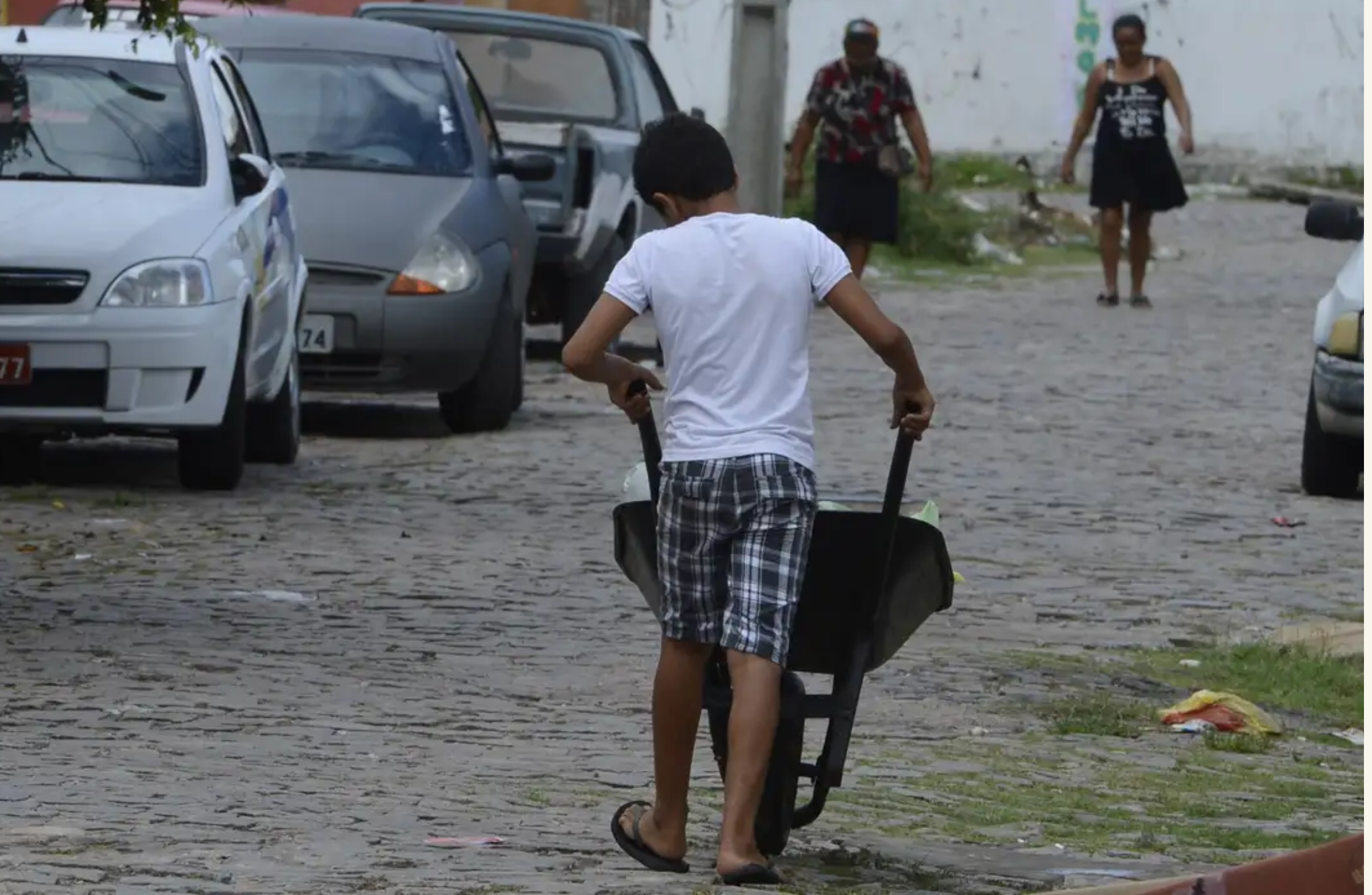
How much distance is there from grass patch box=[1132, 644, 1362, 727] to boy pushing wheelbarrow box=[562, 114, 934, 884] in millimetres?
2713

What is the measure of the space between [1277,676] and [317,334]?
6101 millimetres

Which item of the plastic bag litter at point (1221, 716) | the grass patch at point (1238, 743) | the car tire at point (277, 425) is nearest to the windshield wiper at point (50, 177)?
the car tire at point (277, 425)

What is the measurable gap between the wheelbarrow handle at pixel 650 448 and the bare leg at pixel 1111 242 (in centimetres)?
1564

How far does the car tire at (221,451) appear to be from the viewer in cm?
1126

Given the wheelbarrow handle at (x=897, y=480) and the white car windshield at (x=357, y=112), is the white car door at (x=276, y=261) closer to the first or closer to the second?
the white car windshield at (x=357, y=112)

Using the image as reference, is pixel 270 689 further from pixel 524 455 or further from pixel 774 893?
pixel 524 455

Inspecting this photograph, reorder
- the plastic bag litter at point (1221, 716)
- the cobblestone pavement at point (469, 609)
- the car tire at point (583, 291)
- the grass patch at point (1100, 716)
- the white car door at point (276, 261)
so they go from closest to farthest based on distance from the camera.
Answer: the cobblestone pavement at point (469, 609), the grass patch at point (1100, 716), the plastic bag litter at point (1221, 716), the white car door at point (276, 261), the car tire at point (583, 291)

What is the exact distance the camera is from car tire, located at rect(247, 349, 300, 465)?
1235 centimetres

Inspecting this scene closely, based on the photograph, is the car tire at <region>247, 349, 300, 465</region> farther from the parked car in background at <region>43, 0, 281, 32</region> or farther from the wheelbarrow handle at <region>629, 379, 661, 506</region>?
the wheelbarrow handle at <region>629, 379, 661, 506</region>

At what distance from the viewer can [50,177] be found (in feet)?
37.1

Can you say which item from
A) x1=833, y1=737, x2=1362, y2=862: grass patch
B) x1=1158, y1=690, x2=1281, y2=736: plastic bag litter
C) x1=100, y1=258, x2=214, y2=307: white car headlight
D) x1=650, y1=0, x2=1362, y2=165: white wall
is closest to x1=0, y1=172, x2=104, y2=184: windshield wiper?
x1=100, y1=258, x2=214, y2=307: white car headlight

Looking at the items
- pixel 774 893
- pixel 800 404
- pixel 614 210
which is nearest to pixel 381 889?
pixel 774 893

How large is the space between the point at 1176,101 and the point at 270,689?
46.6 feet

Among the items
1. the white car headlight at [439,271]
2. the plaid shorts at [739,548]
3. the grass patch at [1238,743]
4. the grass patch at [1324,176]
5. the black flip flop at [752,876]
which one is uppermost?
the plaid shorts at [739,548]
